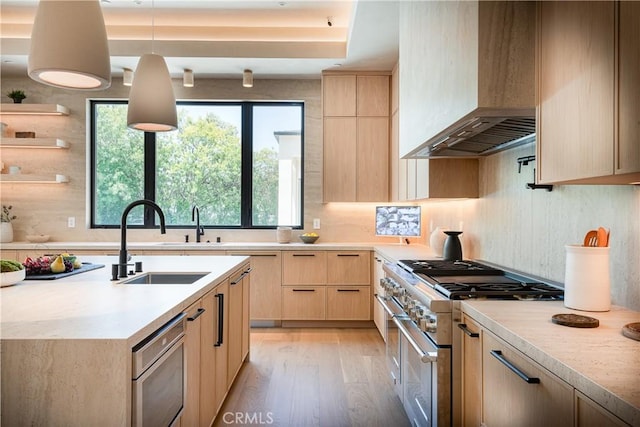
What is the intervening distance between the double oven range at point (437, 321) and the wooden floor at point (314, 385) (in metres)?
0.29

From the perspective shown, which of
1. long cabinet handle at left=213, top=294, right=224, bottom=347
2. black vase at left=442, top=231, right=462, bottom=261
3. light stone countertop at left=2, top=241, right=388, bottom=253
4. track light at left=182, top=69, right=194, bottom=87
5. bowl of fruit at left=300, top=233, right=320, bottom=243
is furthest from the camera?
bowl of fruit at left=300, top=233, right=320, bottom=243

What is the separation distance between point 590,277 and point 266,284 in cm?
330

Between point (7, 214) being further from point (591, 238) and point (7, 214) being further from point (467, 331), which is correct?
point (591, 238)

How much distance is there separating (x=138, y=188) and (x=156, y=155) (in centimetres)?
45

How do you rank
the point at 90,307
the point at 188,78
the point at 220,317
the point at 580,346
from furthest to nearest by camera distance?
the point at 188,78, the point at 220,317, the point at 90,307, the point at 580,346

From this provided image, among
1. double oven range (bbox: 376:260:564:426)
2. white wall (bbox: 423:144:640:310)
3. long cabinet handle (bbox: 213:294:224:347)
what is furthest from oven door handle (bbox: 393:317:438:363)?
long cabinet handle (bbox: 213:294:224:347)

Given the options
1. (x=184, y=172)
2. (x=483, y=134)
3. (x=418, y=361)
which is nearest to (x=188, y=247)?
(x=184, y=172)

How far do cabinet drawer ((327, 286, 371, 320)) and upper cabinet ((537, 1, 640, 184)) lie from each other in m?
2.98

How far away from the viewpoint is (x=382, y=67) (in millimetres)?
4469

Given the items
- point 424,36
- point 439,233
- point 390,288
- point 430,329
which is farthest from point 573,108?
point 439,233

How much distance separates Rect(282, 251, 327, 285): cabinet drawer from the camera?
14.3ft

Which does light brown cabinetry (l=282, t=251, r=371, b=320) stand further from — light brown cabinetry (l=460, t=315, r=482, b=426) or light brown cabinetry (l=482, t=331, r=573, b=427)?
light brown cabinetry (l=482, t=331, r=573, b=427)

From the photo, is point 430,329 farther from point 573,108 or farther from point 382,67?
point 382,67

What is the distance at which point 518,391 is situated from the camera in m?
1.22
